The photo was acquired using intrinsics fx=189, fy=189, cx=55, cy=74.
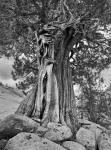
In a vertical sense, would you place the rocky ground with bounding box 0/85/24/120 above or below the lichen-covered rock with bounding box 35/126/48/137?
above

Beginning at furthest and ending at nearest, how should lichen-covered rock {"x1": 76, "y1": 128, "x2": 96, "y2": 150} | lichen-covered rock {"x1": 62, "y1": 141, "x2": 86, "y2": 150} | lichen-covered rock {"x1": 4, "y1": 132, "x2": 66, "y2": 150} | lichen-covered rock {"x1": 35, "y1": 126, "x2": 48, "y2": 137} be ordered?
lichen-covered rock {"x1": 76, "y1": 128, "x2": 96, "y2": 150} < lichen-covered rock {"x1": 35, "y1": 126, "x2": 48, "y2": 137} < lichen-covered rock {"x1": 62, "y1": 141, "x2": 86, "y2": 150} < lichen-covered rock {"x1": 4, "y1": 132, "x2": 66, "y2": 150}

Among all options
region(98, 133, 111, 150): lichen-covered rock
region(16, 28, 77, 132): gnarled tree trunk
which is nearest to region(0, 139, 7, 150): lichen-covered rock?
region(16, 28, 77, 132): gnarled tree trunk

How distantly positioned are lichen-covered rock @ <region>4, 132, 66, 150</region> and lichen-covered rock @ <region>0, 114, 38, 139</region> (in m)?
0.66

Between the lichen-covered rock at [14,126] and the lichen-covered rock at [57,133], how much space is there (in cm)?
58

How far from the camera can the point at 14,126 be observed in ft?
21.3

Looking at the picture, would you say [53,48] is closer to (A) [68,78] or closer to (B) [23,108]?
(A) [68,78]

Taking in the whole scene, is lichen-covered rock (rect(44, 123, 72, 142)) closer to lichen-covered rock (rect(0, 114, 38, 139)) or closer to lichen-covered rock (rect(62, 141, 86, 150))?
lichen-covered rock (rect(62, 141, 86, 150))

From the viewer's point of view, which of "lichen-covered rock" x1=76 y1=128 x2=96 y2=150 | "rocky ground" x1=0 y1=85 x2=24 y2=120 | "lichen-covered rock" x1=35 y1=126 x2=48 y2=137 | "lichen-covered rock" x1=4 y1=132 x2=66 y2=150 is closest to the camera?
"lichen-covered rock" x1=4 y1=132 x2=66 y2=150

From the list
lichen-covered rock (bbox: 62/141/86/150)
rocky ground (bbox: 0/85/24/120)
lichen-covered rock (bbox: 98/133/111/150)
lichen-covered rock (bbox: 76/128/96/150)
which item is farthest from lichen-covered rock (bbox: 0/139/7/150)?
rocky ground (bbox: 0/85/24/120)

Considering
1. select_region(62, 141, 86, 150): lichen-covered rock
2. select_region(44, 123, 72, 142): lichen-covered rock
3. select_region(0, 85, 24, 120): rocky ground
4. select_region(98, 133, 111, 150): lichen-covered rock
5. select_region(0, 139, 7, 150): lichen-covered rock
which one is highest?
select_region(0, 85, 24, 120): rocky ground

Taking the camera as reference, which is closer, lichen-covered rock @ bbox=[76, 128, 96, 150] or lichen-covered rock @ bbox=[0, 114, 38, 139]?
lichen-covered rock @ bbox=[0, 114, 38, 139]

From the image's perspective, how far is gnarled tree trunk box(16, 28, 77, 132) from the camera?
7841 millimetres

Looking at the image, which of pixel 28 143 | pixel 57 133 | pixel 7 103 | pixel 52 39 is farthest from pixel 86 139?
pixel 7 103

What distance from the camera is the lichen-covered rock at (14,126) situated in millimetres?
6383
